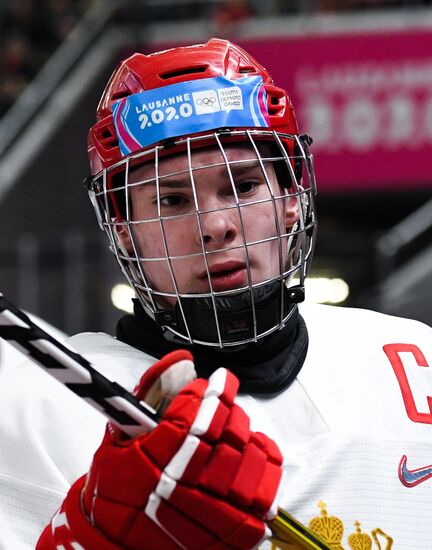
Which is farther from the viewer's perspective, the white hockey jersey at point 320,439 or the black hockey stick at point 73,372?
the white hockey jersey at point 320,439

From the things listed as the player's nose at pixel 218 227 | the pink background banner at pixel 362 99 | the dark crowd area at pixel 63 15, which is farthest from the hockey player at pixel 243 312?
the dark crowd area at pixel 63 15

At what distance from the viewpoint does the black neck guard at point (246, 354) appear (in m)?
2.19

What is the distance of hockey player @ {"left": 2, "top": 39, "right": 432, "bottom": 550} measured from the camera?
82.1 inches

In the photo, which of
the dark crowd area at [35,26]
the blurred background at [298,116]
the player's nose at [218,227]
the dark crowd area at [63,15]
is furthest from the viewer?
the dark crowd area at [35,26]

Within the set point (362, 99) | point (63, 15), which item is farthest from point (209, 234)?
point (63, 15)

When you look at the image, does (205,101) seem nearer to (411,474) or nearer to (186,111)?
(186,111)

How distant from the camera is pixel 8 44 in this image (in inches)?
332

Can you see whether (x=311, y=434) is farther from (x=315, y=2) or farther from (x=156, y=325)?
(x=315, y=2)

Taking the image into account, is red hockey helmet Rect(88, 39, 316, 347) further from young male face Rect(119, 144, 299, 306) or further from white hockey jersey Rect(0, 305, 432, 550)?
white hockey jersey Rect(0, 305, 432, 550)

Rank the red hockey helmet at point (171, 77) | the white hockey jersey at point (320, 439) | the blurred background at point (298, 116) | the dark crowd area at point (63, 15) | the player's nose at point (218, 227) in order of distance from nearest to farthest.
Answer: the white hockey jersey at point (320, 439) → the player's nose at point (218, 227) → the red hockey helmet at point (171, 77) → the blurred background at point (298, 116) → the dark crowd area at point (63, 15)

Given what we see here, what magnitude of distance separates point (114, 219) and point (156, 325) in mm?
200

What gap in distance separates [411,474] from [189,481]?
670mm

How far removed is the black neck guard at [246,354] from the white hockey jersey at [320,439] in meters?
0.02

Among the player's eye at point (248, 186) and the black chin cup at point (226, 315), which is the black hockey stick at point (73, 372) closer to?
the black chin cup at point (226, 315)
